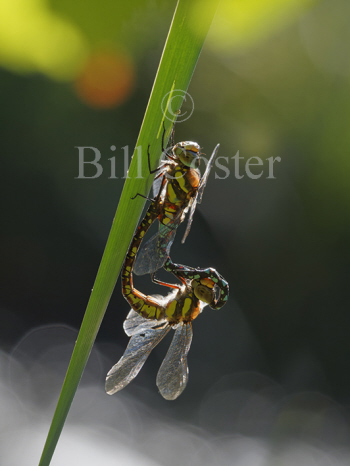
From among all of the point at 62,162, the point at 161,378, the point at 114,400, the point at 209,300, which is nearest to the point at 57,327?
the point at 114,400

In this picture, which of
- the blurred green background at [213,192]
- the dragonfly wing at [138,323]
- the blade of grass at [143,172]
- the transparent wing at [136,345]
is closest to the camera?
the blade of grass at [143,172]

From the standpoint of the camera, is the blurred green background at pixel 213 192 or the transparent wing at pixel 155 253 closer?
the transparent wing at pixel 155 253

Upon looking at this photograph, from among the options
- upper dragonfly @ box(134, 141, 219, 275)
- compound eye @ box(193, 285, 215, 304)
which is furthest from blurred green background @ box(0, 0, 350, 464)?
compound eye @ box(193, 285, 215, 304)

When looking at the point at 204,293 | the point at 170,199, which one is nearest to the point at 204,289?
the point at 204,293

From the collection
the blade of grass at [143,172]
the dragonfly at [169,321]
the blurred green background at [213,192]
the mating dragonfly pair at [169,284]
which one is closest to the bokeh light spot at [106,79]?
the blurred green background at [213,192]

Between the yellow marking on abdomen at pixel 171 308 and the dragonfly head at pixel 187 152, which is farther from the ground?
the dragonfly head at pixel 187 152

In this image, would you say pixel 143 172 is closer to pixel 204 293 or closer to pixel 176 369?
pixel 204 293

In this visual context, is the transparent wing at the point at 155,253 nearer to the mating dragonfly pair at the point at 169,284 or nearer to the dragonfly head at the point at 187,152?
the mating dragonfly pair at the point at 169,284
